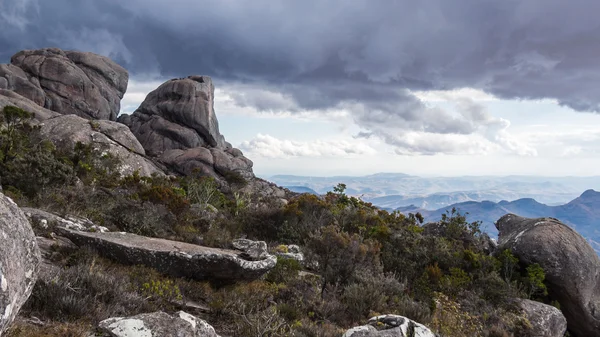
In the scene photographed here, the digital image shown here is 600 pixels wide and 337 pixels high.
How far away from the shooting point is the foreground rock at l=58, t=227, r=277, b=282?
7.99 metres

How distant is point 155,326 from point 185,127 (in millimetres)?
68198

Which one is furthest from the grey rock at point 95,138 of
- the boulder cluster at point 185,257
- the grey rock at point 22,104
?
the grey rock at point 22,104

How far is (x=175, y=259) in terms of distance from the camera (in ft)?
26.6

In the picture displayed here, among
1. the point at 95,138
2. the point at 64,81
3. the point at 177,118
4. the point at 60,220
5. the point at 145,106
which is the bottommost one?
the point at 60,220

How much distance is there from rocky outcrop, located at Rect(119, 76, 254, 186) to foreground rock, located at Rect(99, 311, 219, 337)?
176 feet

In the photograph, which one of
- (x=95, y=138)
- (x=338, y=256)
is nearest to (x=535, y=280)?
(x=338, y=256)

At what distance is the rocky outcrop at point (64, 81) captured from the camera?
55.8m

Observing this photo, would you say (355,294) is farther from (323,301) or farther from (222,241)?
(222,241)

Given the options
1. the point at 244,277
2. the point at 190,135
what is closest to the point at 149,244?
the point at 244,277

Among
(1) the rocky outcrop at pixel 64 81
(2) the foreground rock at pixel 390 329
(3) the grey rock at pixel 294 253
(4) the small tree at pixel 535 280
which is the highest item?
(1) the rocky outcrop at pixel 64 81

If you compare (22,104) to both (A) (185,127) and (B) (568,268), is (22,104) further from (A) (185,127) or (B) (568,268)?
(B) (568,268)

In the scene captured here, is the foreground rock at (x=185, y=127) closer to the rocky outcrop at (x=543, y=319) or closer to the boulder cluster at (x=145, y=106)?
the boulder cluster at (x=145, y=106)

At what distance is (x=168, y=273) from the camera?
8.12 m

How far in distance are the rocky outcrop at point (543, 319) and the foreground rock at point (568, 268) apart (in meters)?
2.43
